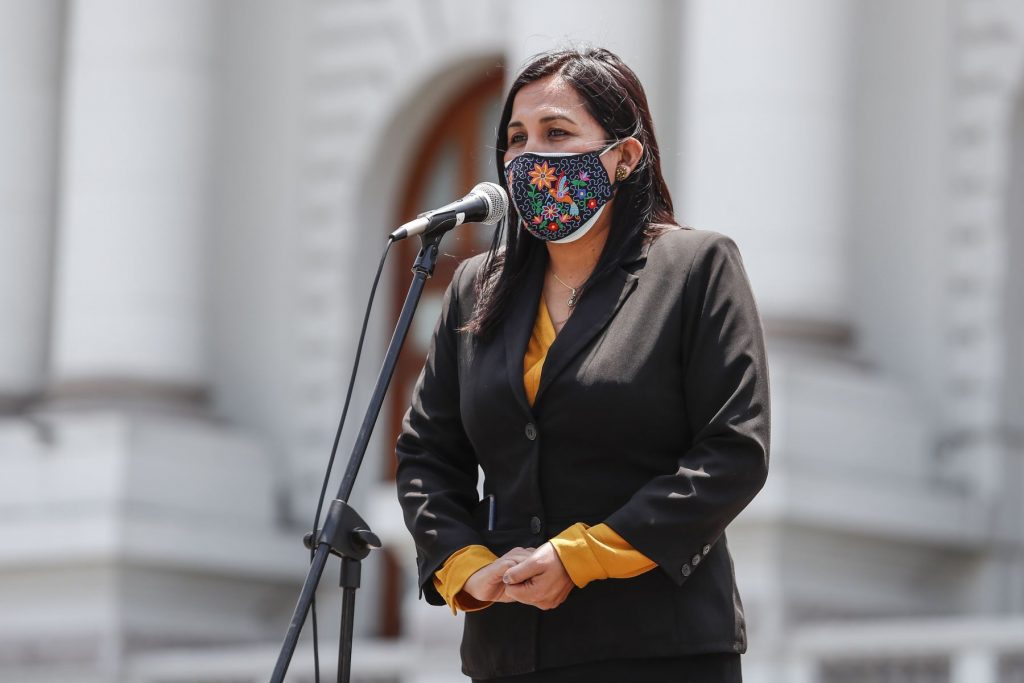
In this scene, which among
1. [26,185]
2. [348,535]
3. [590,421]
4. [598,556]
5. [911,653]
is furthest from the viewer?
[26,185]

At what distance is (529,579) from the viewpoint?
3879 millimetres

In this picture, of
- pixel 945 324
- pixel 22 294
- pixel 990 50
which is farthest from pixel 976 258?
pixel 22 294

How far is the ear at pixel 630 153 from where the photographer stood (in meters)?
4.20

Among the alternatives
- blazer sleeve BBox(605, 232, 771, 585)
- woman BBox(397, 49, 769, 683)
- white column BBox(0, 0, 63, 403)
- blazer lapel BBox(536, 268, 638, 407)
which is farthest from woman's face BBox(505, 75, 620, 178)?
white column BBox(0, 0, 63, 403)

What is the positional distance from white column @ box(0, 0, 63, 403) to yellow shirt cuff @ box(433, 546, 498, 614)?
31.8 feet

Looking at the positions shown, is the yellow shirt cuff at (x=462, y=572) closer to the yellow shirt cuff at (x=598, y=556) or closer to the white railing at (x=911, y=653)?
the yellow shirt cuff at (x=598, y=556)

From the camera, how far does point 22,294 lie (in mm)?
13398

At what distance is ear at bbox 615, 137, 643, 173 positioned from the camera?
13.8 feet

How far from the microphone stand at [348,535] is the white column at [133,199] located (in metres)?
8.67

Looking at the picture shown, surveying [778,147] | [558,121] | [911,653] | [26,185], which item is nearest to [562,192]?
[558,121]

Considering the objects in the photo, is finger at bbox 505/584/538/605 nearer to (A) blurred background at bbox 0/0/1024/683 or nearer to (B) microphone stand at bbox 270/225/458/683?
(B) microphone stand at bbox 270/225/458/683

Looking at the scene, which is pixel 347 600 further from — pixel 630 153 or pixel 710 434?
pixel 630 153

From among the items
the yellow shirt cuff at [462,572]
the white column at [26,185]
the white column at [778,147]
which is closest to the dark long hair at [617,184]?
the yellow shirt cuff at [462,572]

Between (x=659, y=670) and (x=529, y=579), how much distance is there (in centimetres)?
29
